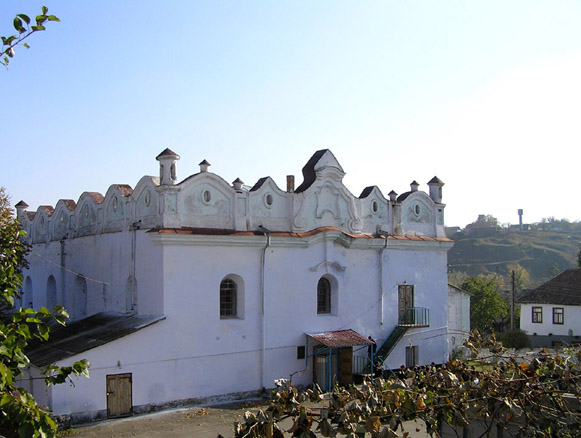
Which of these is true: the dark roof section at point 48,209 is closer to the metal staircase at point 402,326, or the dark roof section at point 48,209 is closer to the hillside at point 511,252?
the metal staircase at point 402,326

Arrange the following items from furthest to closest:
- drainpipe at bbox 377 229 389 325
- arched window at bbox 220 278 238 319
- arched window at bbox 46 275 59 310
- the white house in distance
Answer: arched window at bbox 46 275 59 310 → drainpipe at bbox 377 229 389 325 → arched window at bbox 220 278 238 319 → the white house in distance

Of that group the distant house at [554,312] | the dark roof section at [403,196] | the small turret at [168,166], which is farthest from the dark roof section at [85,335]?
the distant house at [554,312]

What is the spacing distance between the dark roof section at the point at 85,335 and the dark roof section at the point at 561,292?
34.3m

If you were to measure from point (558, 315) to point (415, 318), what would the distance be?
A: 23.9 m

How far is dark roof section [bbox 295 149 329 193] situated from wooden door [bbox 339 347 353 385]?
20.6 ft

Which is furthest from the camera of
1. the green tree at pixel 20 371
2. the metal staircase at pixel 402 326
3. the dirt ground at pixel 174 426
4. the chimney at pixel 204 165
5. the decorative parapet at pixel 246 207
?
the metal staircase at pixel 402 326

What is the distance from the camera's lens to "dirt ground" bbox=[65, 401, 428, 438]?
1691cm

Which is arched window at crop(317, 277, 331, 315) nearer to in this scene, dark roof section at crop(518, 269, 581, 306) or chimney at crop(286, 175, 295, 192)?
chimney at crop(286, 175, 295, 192)

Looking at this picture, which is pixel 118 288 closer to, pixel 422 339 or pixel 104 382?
pixel 104 382

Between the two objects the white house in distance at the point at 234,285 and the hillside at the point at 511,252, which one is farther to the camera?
the hillside at the point at 511,252

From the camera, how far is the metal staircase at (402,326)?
2432 centimetres

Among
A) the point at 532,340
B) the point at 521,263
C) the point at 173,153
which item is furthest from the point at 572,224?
the point at 173,153

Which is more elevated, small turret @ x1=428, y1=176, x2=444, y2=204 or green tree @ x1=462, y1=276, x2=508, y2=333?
small turret @ x1=428, y1=176, x2=444, y2=204

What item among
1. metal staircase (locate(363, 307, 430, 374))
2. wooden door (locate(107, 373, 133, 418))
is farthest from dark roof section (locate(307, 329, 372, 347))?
wooden door (locate(107, 373, 133, 418))
